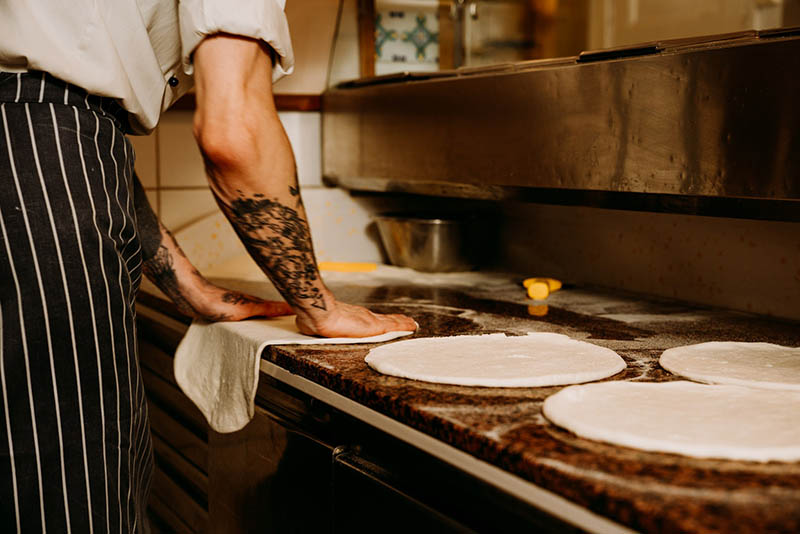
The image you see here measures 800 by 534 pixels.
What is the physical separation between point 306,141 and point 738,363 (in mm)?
1523

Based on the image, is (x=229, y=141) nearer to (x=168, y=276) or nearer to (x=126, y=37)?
(x=126, y=37)

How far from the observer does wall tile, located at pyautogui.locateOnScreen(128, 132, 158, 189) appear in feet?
7.00

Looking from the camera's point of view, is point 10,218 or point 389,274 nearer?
point 10,218

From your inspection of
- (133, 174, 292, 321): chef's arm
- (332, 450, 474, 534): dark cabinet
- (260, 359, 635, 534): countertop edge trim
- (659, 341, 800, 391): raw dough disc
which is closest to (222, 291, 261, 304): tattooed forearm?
(133, 174, 292, 321): chef's arm

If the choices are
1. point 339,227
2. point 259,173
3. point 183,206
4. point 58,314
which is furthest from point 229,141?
point 339,227

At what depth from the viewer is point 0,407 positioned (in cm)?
106

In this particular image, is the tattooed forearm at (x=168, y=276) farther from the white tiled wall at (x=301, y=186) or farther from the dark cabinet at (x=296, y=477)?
the white tiled wall at (x=301, y=186)

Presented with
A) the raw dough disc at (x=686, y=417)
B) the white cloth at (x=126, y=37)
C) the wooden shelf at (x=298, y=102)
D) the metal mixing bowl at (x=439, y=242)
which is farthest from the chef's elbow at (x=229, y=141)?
the wooden shelf at (x=298, y=102)

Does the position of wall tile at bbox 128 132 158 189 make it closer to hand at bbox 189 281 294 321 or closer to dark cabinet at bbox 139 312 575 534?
dark cabinet at bbox 139 312 575 534

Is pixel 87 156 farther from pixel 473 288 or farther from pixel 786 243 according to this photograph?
pixel 786 243

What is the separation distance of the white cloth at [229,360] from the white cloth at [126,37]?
0.40 m

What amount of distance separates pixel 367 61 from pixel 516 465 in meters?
1.75

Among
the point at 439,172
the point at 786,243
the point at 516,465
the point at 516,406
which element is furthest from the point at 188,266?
the point at 786,243

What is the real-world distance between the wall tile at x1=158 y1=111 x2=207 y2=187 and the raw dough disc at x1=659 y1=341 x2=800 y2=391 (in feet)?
4.74
